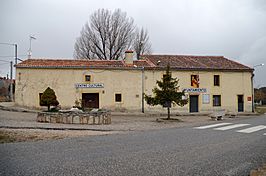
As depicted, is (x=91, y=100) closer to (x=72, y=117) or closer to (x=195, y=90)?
(x=195, y=90)

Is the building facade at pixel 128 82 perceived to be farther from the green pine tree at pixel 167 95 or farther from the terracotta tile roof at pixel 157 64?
the green pine tree at pixel 167 95

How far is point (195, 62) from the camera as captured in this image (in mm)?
35875

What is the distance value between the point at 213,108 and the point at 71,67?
1638 cm

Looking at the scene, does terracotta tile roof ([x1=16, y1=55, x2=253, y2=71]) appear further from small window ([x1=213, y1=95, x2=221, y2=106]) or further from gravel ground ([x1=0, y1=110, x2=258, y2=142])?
gravel ground ([x1=0, y1=110, x2=258, y2=142])

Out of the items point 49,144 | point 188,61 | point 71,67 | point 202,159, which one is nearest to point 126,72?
point 71,67

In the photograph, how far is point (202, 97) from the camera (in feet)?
110

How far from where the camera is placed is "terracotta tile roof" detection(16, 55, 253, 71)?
100ft

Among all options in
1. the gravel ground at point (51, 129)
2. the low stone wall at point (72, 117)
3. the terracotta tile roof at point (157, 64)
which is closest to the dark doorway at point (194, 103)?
the terracotta tile roof at point (157, 64)

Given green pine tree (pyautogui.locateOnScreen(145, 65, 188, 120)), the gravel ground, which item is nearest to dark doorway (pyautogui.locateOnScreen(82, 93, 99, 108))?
green pine tree (pyautogui.locateOnScreen(145, 65, 188, 120))

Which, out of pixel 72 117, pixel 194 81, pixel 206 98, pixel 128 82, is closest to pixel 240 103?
pixel 206 98

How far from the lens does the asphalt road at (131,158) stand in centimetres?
636

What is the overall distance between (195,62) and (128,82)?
374 inches

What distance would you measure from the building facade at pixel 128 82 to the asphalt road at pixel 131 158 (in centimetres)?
1867

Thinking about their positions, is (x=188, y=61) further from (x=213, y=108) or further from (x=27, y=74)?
(x=27, y=74)
